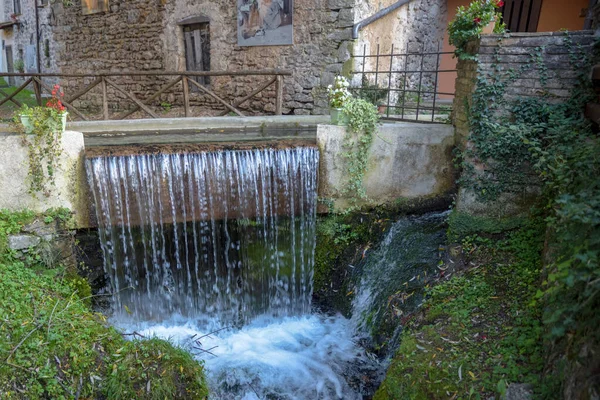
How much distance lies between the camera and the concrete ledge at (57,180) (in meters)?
4.57

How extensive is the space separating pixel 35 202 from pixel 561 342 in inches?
186

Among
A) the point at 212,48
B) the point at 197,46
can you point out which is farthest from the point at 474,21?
the point at 197,46

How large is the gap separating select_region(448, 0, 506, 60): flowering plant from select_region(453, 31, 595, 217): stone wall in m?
0.12

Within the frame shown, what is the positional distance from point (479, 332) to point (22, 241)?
4187mm

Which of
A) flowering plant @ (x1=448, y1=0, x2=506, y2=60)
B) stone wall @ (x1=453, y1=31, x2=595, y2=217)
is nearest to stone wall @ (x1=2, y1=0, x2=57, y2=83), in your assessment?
flowering plant @ (x1=448, y1=0, x2=506, y2=60)

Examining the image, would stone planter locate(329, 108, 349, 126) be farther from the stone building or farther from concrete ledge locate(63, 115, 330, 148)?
the stone building

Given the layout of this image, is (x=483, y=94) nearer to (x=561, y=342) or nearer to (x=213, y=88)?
(x=561, y=342)

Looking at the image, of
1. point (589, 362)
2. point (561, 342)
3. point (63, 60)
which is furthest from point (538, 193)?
point (63, 60)

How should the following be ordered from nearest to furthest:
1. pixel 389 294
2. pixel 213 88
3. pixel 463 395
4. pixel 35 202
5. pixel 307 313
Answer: pixel 463 395, pixel 389 294, pixel 35 202, pixel 307 313, pixel 213 88

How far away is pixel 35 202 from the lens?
473 centimetres

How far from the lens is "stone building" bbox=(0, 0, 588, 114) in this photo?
7.65 m

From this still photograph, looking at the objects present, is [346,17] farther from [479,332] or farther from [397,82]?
[479,332]

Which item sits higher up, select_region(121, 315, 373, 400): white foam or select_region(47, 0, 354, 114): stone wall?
select_region(47, 0, 354, 114): stone wall

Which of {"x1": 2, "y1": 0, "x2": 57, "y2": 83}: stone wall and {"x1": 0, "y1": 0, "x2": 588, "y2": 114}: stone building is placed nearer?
{"x1": 0, "y1": 0, "x2": 588, "y2": 114}: stone building
